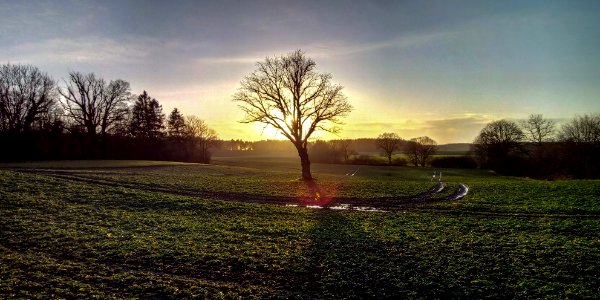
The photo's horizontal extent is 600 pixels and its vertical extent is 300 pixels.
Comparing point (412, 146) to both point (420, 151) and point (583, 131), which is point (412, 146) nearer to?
point (420, 151)

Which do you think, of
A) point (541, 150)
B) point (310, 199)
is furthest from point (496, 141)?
point (310, 199)

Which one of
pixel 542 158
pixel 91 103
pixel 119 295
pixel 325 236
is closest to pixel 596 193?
pixel 325 236

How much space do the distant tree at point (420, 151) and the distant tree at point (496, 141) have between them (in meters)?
14.6

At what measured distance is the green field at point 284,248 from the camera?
1129 cm

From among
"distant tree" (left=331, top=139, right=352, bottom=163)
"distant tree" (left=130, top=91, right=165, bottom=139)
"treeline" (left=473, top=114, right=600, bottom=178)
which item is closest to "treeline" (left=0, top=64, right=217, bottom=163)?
"distant tree" (left=130, top=91, right=165, bottom=139)

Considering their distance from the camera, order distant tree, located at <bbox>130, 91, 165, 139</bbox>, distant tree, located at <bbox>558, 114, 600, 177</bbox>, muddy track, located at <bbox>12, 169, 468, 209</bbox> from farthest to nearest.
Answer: distant tree, located at <bbox>130, 91, 165, 139</bbox>
distant tree, located at <bbox>558, 114, 600, 177</bbox>
muddy track, located at <bbox>12, 169, 468, 209</bbox>

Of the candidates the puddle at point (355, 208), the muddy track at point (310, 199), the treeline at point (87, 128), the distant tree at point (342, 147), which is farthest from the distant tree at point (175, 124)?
the puddle at point (355, 208)

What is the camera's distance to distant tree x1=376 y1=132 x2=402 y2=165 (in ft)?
387

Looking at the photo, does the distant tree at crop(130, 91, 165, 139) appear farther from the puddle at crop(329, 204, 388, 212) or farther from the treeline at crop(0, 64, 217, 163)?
the puddle at crop(329, 204, 388, 212)

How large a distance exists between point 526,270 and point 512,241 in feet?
14.3

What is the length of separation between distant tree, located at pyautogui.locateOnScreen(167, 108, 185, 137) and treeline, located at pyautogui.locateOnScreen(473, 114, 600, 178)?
282 ft

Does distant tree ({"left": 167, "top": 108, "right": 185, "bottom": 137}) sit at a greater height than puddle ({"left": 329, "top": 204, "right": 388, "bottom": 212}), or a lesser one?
greater

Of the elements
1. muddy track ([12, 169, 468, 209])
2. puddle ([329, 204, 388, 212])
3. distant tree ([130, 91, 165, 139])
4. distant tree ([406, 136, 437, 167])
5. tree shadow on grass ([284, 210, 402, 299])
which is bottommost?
tree shadow on grass ([284, 210, 402, 299])

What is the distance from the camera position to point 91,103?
261 ft
